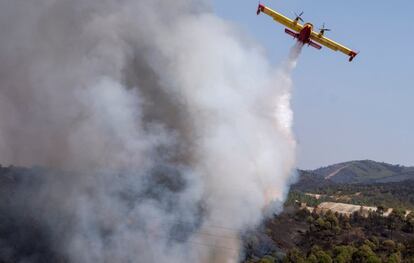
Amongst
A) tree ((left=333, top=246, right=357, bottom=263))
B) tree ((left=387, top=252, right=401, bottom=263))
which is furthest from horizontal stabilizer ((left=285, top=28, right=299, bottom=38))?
tree ((left=387, top=252, right=401, bottom=263))

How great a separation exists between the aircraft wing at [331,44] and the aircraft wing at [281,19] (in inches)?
102

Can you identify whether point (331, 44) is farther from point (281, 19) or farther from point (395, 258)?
point (395, 258)

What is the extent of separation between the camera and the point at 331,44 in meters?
76.1

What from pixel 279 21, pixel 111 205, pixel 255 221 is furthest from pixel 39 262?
pixel 279 21

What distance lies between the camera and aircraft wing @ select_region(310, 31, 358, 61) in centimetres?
7300

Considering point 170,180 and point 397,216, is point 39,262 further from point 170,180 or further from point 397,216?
point 397,216

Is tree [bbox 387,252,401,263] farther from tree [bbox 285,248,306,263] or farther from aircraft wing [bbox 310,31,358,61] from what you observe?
aircraft wing [bbox 310,31,358,61]

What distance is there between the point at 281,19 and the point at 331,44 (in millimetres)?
9044

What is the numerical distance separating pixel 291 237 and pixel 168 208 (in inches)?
2822

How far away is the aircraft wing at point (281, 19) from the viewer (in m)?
72.8

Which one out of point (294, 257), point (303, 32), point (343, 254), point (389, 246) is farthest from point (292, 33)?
point (389, 246)

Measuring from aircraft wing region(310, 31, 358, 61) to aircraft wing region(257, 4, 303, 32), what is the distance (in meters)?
2.60

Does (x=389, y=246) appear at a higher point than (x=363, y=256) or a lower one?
higher

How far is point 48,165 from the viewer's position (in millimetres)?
76750
